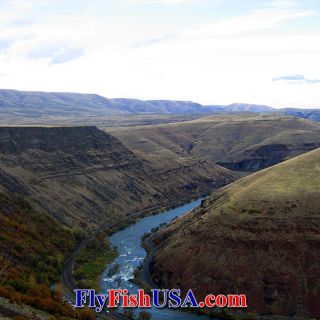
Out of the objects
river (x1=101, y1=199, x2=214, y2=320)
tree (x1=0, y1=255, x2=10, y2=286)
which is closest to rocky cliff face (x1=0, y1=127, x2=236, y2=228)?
river (x1=101, y1=199, x2=214, y2=320)

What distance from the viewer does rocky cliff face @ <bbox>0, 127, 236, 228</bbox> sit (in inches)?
5569

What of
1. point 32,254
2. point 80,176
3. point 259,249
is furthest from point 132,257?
point 80,176

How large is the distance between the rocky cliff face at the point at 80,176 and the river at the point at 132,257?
919 cm

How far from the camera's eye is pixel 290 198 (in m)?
104

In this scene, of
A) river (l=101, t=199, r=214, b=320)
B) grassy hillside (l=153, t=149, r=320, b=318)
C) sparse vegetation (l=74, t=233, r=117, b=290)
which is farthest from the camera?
sparse vegetation (l=74, t=233, r=117, b=290)

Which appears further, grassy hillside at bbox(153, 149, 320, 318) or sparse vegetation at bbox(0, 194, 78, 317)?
grassy hillside at bbox(153, 149, 320, 318)

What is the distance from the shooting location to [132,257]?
113 m

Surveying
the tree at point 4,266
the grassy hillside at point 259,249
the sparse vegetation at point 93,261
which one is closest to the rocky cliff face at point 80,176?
the sparse vegetation at point 93,261

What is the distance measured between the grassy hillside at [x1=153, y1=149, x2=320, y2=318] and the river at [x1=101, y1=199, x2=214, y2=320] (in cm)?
587

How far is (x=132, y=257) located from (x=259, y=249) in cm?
3192

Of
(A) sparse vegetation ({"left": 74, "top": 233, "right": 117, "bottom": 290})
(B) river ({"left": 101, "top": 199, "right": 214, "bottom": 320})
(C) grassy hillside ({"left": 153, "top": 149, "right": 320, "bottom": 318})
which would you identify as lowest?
(B) river ({"left": 101, "top": 199, "right": 214, "bottom": 320})

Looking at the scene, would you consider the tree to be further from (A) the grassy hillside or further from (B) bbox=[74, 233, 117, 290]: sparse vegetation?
Result: (A) the grassy hillside

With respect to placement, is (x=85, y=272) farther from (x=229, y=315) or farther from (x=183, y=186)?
(x=183, y=186)

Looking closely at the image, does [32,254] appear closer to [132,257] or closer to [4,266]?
[4,266]
